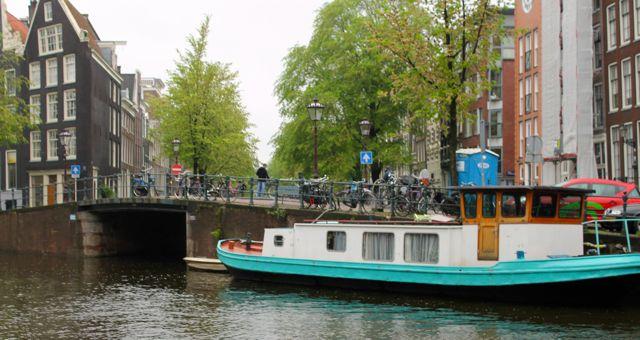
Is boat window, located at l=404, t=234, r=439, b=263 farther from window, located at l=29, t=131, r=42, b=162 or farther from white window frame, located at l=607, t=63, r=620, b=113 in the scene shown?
window, located at l=29, t=131, r=42, b=162

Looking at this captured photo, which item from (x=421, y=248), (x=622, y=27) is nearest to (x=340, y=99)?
(x=622, y=27)

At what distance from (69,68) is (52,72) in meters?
1.55

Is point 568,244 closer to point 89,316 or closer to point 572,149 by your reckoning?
point 89,316

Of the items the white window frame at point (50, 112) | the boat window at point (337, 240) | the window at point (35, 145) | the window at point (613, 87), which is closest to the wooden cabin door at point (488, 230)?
the boat window at point (337, 240)

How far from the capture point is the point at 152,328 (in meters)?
17.1

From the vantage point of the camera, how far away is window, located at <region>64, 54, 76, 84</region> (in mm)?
56781

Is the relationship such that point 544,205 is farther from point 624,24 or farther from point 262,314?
point 624,24

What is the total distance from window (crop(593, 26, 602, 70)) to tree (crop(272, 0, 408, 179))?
1125cm

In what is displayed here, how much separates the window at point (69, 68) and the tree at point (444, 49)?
34708 millimetres

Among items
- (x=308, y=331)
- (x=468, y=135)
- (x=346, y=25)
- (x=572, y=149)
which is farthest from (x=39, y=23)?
(x=308, y=331)

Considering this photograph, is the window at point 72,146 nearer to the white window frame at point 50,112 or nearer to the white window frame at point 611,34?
the white window frame at point 50,112

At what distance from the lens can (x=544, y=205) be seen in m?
19.7

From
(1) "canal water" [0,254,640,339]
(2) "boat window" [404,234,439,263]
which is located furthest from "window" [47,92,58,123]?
(2) "boat window" [404,234,439,263]

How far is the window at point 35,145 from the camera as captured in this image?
188 feet
